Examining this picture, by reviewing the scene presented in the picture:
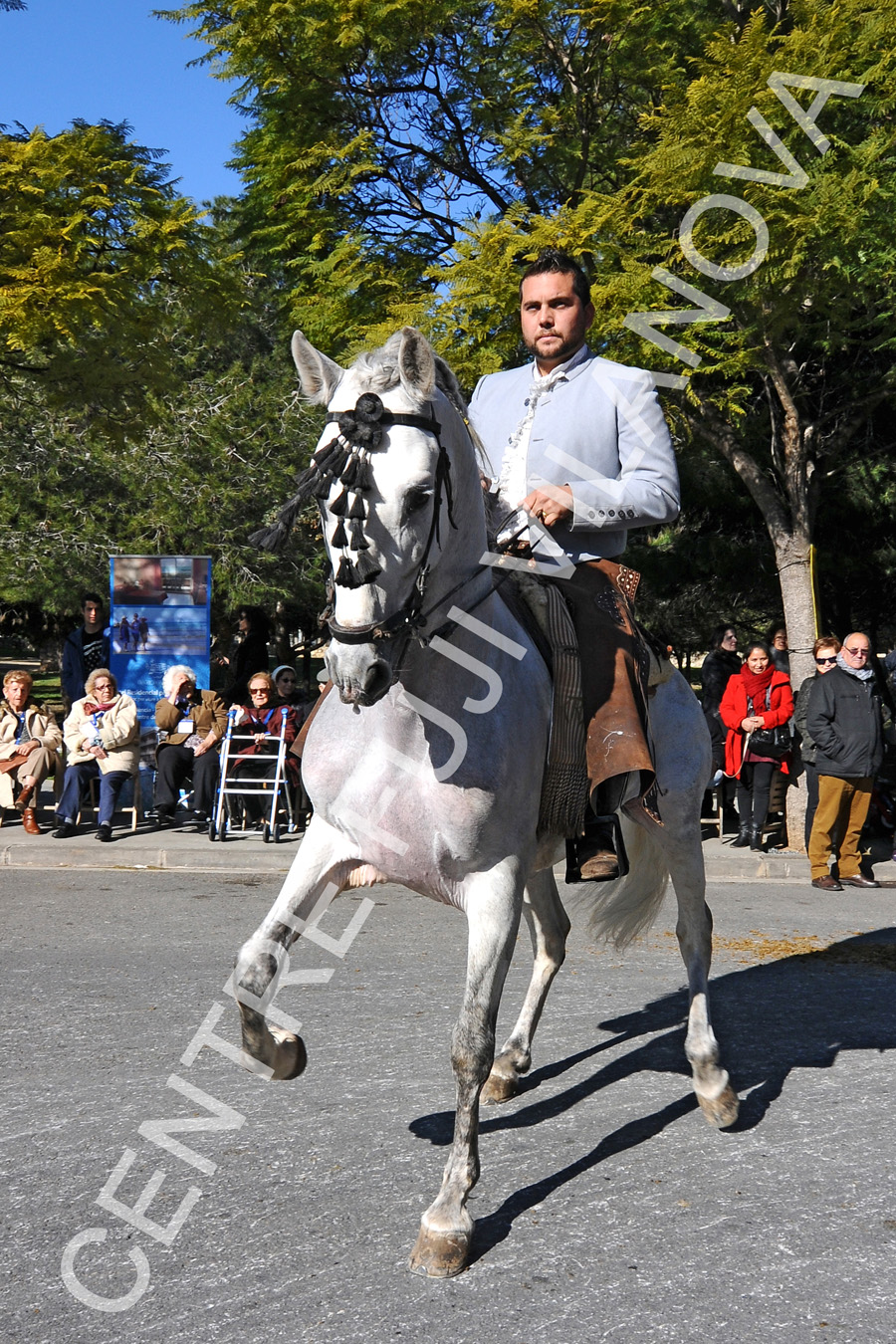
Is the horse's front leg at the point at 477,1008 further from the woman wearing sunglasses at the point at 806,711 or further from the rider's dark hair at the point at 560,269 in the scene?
the woman wearing sunglasses at the point at 806,711

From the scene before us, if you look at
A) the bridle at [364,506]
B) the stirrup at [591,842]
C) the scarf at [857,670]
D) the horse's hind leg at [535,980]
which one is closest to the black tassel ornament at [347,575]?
the bridle at [364,506]

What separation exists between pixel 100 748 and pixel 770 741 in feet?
20.8

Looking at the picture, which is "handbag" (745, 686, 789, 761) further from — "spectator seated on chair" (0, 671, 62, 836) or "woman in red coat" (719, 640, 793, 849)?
"spectator seated on chair" (0, 671, 62, 836)

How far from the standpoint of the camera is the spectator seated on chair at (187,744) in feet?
39.5

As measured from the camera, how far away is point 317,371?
3.23 meters

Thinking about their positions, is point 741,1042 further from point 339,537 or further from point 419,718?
point 339,537

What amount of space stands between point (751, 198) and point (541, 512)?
6730mm

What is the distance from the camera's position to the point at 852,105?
9.68 meters

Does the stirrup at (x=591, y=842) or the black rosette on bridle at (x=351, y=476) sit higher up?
the black rosette on bridle at (x=351, y=476)

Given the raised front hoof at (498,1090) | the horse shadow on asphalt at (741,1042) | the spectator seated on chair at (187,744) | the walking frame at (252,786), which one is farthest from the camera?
the spectator seated on chair at (187,744)

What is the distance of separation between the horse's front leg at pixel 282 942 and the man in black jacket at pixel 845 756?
7353mm

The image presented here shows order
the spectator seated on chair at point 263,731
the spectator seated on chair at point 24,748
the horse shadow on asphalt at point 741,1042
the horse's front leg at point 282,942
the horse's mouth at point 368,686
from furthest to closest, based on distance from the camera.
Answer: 1. the spectator seated on chair at point 263,731
2. the spectator seated on chair at point 24,748
3. the horse shadow on asphalt at point 741,1042
4. the horse's front leg at point 282,942
5. the horse's mouth at point 368,686

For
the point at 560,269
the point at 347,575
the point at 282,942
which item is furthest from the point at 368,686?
the point at 560,269

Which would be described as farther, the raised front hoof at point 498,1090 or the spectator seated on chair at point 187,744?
the spectator seated on chair at point 187,744
